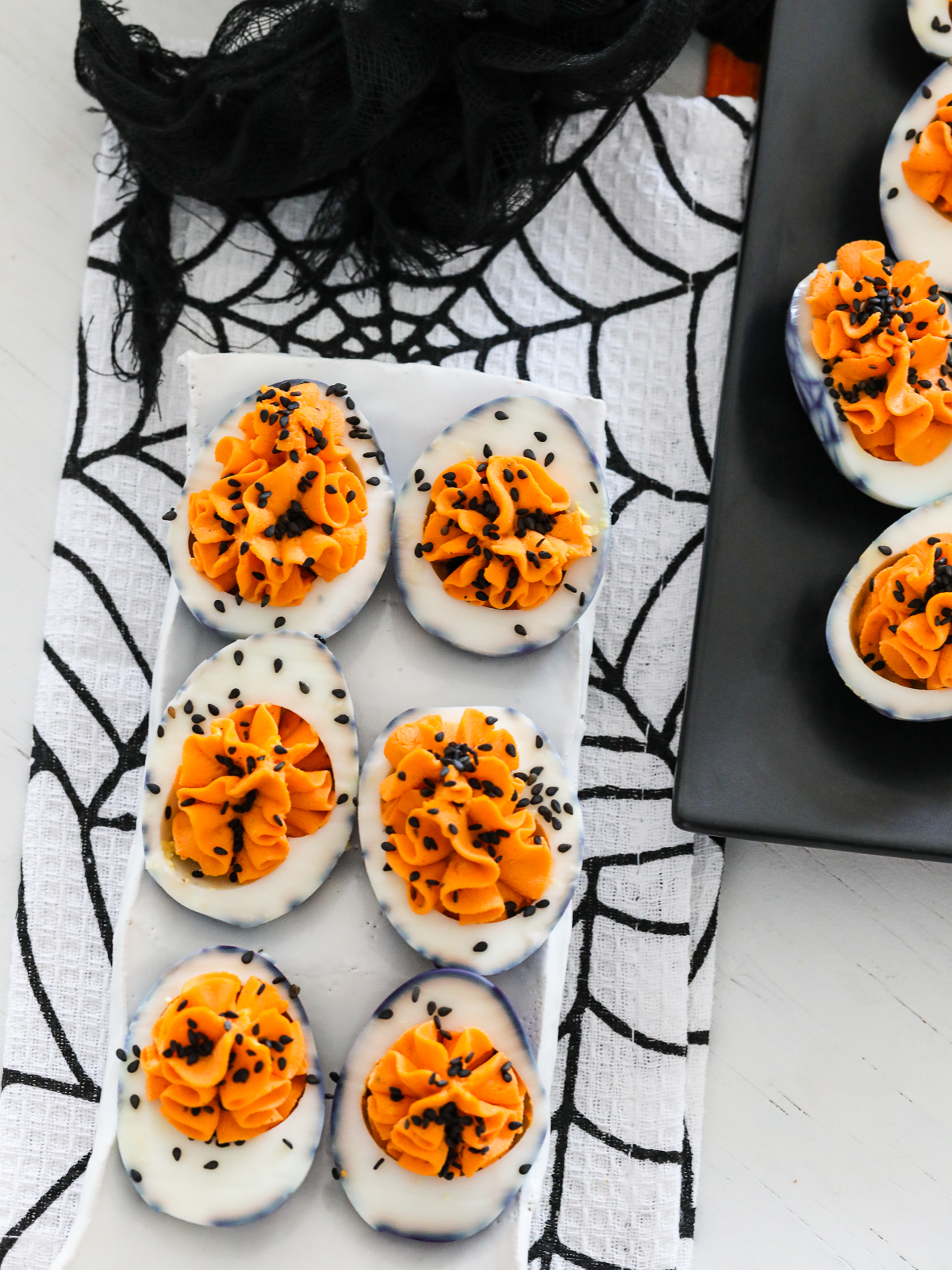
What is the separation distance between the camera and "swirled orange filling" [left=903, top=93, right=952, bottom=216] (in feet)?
4.62

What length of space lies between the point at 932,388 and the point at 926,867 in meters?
0.68

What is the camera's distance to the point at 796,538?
55.9 inches

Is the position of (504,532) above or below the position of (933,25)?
A: below

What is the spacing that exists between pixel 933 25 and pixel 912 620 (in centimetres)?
83

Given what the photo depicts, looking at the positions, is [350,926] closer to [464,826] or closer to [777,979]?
[464,826]

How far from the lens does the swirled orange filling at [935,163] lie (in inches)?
55.4

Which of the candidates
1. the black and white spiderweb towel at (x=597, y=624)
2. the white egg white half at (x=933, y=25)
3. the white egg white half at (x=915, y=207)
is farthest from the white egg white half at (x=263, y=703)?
the white egg white half at (x=933, y=25)

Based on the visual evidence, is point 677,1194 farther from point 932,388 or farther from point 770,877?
point 932,388

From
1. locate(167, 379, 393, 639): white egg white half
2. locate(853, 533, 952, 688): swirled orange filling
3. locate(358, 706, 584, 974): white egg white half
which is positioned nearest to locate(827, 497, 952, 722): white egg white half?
locate(853, 533, 952, 688): swirled orange filling

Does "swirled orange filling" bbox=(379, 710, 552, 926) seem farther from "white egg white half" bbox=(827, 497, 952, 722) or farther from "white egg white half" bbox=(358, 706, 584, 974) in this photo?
"white egg white half" bbox=(827, 497, 952, 722)

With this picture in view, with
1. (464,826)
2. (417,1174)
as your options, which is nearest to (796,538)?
(464,826)

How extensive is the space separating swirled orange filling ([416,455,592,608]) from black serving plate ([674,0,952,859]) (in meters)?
0.23

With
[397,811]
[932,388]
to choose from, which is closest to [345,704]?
[397,811]

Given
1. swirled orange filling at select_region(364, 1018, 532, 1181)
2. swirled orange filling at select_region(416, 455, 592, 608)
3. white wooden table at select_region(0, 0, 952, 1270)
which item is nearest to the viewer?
swirled orange filling at select_region(364, 1018, 532, 1181)
